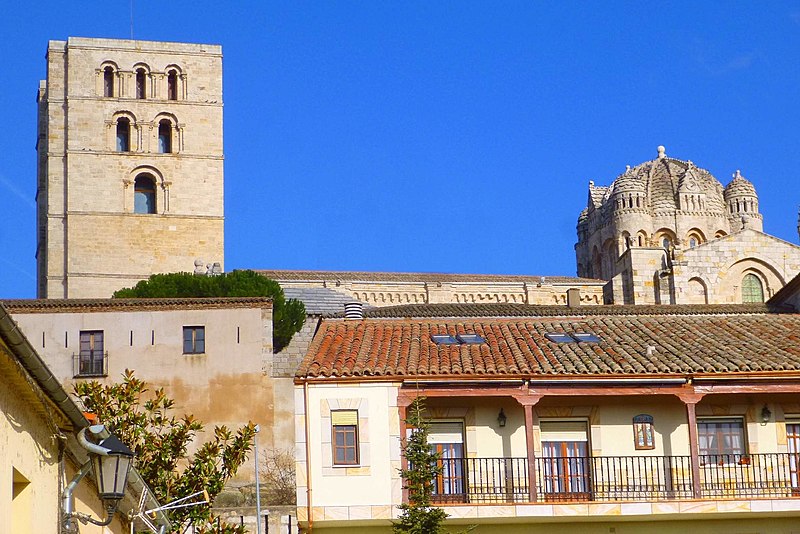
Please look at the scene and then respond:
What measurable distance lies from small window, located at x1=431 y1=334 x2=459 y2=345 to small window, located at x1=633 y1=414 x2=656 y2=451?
4649 millimetres

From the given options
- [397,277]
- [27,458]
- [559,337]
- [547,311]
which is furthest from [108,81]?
[27,458]

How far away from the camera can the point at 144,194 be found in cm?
8038

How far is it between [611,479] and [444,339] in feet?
18.2

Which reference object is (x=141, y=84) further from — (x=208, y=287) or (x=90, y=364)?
(x=90, y=364)

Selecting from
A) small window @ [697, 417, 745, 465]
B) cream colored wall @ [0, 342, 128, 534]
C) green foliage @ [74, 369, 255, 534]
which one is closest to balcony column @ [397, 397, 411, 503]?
green foliage @ [74, 369, 255, 534]

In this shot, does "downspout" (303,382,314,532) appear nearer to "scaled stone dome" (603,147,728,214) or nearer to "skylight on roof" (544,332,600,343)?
"skylight on roof" (544,332,600,343)

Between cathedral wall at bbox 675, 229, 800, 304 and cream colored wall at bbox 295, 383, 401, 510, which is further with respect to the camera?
cathedral wall at bbox 675, 229, 800, 304

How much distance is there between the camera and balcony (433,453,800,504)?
2941cm

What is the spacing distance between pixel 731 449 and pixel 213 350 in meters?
14.6

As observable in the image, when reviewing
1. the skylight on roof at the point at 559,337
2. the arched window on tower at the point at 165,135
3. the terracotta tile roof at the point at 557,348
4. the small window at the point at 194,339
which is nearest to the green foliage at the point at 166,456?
the terracotta tile roof at the point at 557,348

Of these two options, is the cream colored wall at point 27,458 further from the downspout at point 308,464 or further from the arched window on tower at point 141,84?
the arched window on tower at point 141,84

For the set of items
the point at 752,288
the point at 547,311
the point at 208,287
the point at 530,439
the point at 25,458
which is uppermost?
the point at 752,288

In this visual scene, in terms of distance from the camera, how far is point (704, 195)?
103062 millimetres

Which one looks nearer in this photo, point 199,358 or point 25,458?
point 25,458
